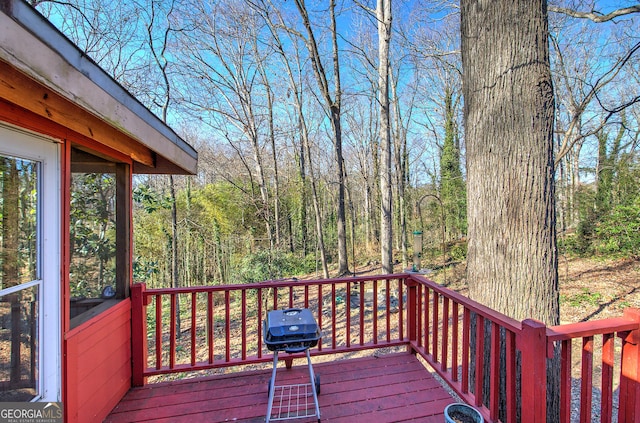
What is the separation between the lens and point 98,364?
1.99 meters

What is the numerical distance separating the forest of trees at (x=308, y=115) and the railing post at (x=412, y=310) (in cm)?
217

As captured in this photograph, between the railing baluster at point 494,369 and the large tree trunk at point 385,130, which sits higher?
the large tree trunk at point 385,130

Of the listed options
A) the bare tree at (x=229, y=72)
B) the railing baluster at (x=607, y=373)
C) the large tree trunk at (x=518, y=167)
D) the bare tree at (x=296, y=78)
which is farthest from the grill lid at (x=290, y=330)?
the bare tree at (x=296, y=78)

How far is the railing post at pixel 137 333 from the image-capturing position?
244 centimetres

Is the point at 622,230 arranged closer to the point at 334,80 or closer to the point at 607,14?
the point at 607,14

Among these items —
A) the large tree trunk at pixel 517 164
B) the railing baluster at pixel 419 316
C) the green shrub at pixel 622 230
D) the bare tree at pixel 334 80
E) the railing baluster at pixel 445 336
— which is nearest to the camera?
the large tree trunk at pixel 517 164

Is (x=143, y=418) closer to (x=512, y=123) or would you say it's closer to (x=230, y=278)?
(x=512, y=123)

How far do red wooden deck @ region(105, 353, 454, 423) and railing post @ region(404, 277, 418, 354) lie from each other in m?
0.20

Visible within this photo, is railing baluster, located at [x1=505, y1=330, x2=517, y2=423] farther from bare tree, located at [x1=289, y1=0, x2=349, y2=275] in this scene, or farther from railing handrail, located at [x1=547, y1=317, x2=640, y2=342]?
bare tree, located at [x1=289, y1=0, x2=349, y2=275]

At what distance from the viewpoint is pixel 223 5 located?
298 inches

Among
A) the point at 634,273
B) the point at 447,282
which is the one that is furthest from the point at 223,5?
the point at 634,273

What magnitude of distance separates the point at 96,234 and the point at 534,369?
2.81m

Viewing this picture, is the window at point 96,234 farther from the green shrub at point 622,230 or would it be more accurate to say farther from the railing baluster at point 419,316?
the green shrub at point 622,230

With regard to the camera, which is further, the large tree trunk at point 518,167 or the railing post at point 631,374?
the large tree trunk at point 518,167
